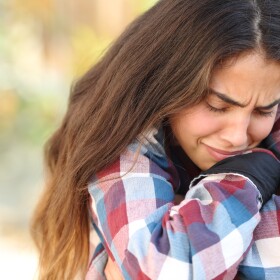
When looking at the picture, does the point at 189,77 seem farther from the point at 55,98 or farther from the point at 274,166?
the point at 55,98

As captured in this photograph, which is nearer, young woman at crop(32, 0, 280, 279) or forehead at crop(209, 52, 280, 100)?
young woman at crop(32, 0, 280, 279)

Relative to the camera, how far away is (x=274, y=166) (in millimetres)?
1533

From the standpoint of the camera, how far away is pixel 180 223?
1375mm

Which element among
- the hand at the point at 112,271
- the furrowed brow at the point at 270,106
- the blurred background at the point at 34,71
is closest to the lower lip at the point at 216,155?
the furrowed brow at the point at 270,106

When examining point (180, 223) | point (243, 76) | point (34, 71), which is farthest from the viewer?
point (34, 71)

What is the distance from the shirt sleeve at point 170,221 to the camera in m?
1.33

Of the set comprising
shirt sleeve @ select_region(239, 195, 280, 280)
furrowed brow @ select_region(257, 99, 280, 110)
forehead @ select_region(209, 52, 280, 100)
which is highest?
forehead @ select_region(209, 52, 280, 100)

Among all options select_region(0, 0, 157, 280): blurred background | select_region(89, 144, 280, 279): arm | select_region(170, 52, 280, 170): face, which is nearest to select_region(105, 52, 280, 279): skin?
select_region(170, 52, 280, 170): face

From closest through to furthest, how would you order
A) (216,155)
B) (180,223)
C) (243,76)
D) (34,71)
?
(180,223)
(243,76)
(216,155)
(34,71)

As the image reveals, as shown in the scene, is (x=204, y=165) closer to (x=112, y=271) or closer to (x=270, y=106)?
(x=270, y=106)

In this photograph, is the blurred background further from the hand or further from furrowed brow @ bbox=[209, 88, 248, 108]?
furrowed brow @ bbox=[209, 88, 248, 108]

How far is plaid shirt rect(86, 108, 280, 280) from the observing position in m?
1.33

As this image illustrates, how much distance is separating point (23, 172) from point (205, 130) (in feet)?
7.16

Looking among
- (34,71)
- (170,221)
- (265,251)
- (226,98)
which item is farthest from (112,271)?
(34,71)
